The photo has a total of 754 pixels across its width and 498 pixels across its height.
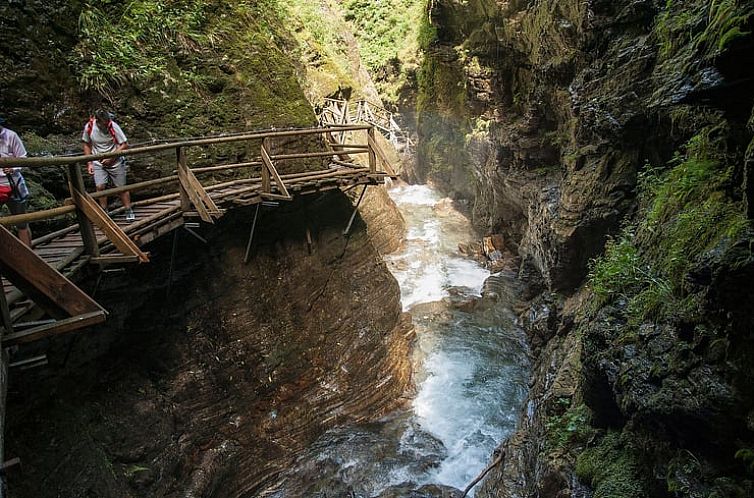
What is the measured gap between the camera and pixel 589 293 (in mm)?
9719

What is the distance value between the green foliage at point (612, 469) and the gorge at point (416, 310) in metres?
0.03

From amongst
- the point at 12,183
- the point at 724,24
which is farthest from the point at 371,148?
the point at 724,24

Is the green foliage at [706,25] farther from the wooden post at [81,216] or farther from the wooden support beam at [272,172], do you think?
the wooden support beam at [272,172]

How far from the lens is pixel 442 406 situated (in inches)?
445

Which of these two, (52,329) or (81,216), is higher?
(81,216)

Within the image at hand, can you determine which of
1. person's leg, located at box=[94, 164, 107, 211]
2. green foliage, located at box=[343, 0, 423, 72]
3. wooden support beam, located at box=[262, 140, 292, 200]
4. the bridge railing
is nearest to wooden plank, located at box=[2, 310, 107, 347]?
the bridge railing

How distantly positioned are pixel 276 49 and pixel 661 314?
10.5m

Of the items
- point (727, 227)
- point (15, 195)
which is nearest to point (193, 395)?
point (15, 195)

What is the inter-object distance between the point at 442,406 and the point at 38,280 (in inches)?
384

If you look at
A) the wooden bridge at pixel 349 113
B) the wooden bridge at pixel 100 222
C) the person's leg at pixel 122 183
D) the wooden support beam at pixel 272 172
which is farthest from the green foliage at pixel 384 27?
the person's leg at pixel 122 183

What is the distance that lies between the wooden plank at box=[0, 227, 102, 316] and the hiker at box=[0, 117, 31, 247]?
2.09 meters

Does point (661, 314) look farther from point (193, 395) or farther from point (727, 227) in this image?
point (193, 395)

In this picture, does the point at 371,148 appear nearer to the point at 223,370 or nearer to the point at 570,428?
the point at 223,370

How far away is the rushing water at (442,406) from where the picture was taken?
29.9 ft
